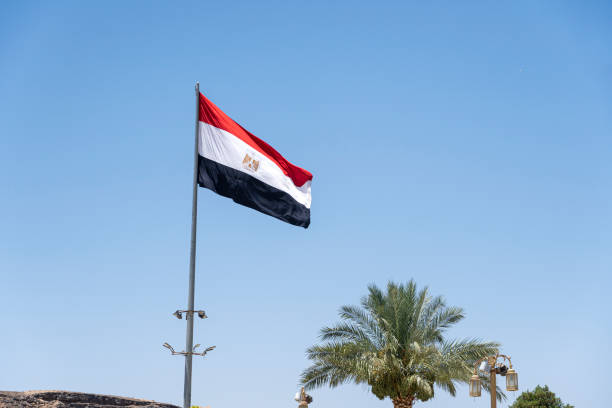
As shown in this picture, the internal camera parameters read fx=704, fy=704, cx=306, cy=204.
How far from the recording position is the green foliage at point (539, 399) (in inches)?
2255

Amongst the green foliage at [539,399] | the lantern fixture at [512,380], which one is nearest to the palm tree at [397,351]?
the lantern fixture at [512,380]

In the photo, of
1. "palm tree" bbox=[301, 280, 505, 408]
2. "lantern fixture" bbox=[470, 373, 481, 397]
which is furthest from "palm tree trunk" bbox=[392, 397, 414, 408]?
"lantern fixture" bbox=[470, 373, 481, 397]

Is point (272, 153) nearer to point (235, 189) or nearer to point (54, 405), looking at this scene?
point (235, 189)

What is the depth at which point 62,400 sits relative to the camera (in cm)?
1181

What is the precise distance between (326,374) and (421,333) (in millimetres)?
3692

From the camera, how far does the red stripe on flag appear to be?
1391 cm

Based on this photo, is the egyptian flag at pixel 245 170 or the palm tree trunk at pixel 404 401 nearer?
the egyptian flag at pixel 245 170

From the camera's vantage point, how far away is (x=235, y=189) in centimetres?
1383

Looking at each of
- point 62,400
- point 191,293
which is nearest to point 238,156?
point 191,293

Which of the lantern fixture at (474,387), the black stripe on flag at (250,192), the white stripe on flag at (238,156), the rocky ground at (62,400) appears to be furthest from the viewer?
the lantern fixture at (474,387)

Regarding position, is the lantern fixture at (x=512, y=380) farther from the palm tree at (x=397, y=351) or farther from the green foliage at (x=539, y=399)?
the green foliage at (x=539, y=399)

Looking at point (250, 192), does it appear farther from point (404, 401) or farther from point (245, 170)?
point (404, 401)

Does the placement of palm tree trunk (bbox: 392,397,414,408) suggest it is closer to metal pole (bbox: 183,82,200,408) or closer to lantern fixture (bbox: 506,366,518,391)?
lantern fixture (bbox: 506,366,518,391)

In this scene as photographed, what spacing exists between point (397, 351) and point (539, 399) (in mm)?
38006
